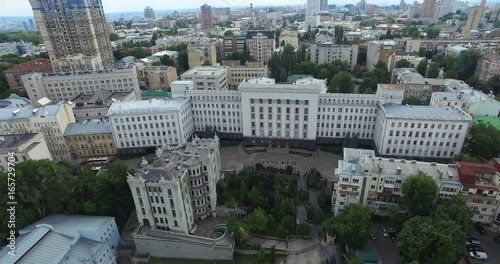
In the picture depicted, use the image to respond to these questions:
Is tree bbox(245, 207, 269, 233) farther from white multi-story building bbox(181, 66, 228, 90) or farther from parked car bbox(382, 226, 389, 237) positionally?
white multi-story building bbox(181, 66, 228, 90)

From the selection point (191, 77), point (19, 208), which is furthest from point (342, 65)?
point (19, 208)

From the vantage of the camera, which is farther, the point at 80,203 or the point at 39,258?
the point at 80,203

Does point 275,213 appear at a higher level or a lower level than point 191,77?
lower

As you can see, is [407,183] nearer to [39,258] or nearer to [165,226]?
[165,226]

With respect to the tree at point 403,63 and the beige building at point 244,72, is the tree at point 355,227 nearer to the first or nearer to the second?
the beige building at point 244,72

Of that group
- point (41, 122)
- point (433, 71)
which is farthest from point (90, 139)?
point (433, 71)

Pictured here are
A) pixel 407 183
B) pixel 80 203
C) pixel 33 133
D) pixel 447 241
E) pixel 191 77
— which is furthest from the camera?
pixel 191 77

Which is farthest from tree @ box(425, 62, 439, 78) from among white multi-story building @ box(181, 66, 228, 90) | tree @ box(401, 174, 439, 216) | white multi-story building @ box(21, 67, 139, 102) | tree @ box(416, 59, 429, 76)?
white multi-story building @ box(21, 67, 139, 102)

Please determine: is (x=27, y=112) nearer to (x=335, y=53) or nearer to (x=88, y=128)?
(x=88, y=128)
